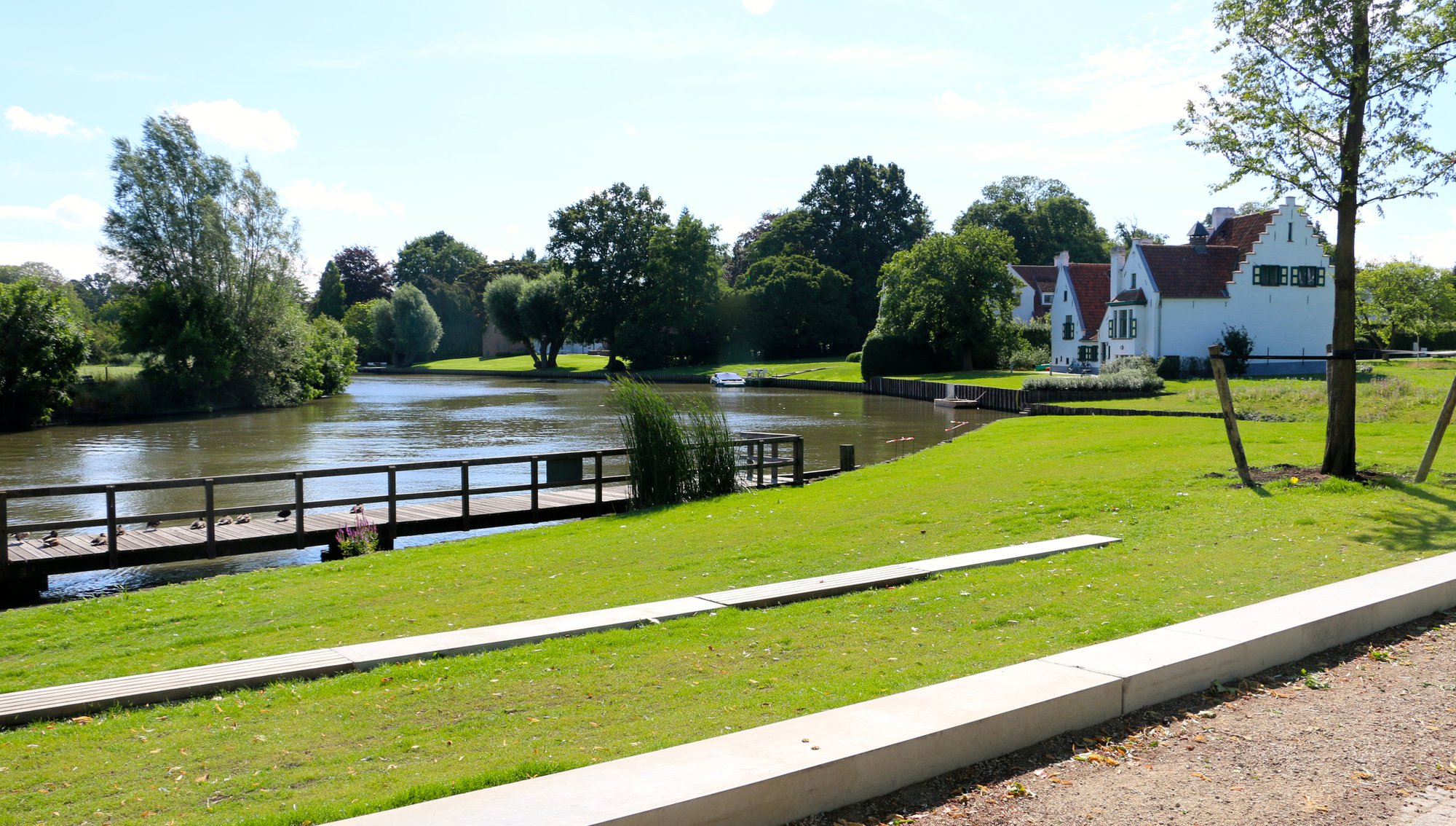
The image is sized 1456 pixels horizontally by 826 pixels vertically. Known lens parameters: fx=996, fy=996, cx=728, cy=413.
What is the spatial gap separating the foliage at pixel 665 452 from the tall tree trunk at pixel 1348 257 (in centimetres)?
1083

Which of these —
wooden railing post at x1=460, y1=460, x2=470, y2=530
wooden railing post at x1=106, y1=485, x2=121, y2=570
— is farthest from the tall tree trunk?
wooden railing post at x1=106, y1=485, x2=121, y2=570

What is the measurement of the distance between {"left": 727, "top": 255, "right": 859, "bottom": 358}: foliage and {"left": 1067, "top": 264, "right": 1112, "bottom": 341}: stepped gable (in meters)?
34.4

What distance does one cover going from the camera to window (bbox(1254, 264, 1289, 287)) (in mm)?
58375

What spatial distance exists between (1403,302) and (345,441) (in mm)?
72950

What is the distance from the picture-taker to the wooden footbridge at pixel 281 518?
1518 centimetres

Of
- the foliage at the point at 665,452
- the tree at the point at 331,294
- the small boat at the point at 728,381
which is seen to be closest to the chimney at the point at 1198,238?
the small boat at the point at 728,381

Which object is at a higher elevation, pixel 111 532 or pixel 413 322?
pixel 413 322

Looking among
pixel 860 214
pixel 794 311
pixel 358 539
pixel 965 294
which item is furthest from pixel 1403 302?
pixel 358 539

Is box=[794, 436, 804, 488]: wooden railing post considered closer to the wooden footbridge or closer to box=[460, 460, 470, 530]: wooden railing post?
the wooden footbridge

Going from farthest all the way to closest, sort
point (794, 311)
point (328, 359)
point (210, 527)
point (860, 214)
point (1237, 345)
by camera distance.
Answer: point (860, 214) → point (794, 311) → point (328, 359) → point (1237, 345) → point (210, 527)

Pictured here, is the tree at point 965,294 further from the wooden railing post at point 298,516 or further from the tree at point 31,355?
the wooden railing post at point 298,516

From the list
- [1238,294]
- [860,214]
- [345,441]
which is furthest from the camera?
[860,214]

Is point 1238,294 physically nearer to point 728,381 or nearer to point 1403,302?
point 1403,302

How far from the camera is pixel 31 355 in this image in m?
52.6
